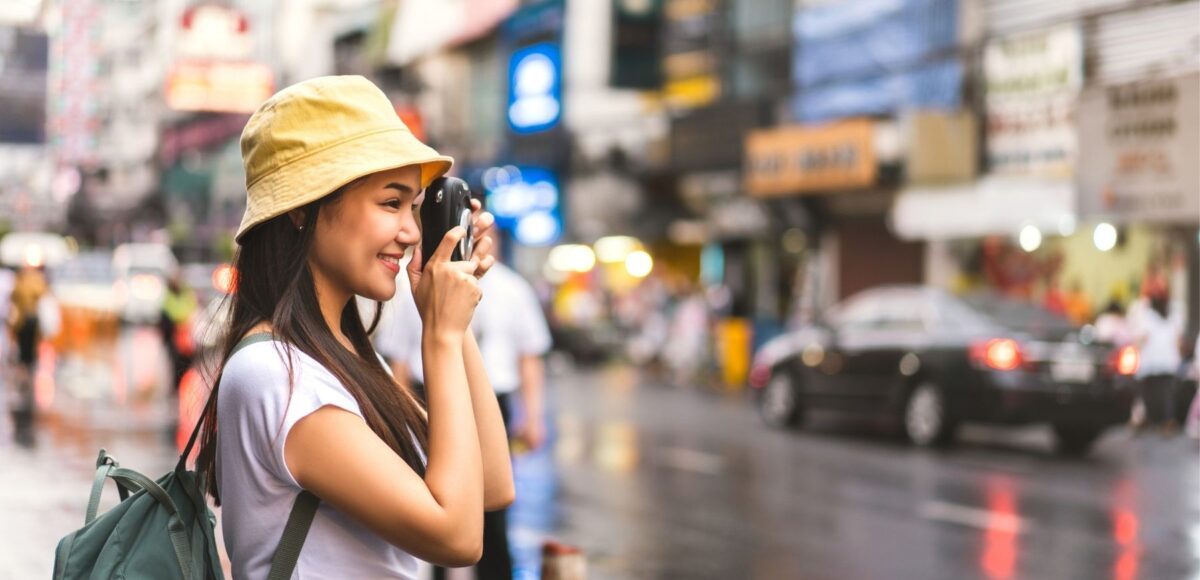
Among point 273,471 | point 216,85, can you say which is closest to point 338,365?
point 273,471

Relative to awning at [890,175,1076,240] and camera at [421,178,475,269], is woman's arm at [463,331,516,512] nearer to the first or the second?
camera at [421,178,475,269]

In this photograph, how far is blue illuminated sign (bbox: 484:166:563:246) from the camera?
32.2 metres

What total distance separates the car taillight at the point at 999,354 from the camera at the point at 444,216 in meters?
13.2

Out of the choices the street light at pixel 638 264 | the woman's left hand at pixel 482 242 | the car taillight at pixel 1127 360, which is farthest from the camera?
the street light at pixel 638 264

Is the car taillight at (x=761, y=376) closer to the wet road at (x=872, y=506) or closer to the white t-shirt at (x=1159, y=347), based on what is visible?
the wet road at (x=872, y=506)

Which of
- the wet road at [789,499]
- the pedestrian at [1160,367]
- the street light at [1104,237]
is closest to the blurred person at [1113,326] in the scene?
the street light at [1104,237]

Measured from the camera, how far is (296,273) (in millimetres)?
2488

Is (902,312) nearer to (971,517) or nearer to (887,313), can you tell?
(887,313)

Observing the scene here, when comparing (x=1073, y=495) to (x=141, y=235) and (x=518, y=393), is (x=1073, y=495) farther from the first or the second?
(x=141, y=235)

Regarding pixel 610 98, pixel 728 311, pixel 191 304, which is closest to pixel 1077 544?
pixel 191 304

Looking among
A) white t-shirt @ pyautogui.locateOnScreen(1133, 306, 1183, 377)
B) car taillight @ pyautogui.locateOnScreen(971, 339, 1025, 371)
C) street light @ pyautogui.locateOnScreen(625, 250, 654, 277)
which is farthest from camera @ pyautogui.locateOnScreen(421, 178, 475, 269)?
street light @ pyautogui.locateOnScreen(625, 250, 654, 277)

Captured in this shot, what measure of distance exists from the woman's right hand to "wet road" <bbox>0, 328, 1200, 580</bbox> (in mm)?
5368

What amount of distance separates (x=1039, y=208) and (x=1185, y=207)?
46.1ft

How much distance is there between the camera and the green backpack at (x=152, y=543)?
2.33m
